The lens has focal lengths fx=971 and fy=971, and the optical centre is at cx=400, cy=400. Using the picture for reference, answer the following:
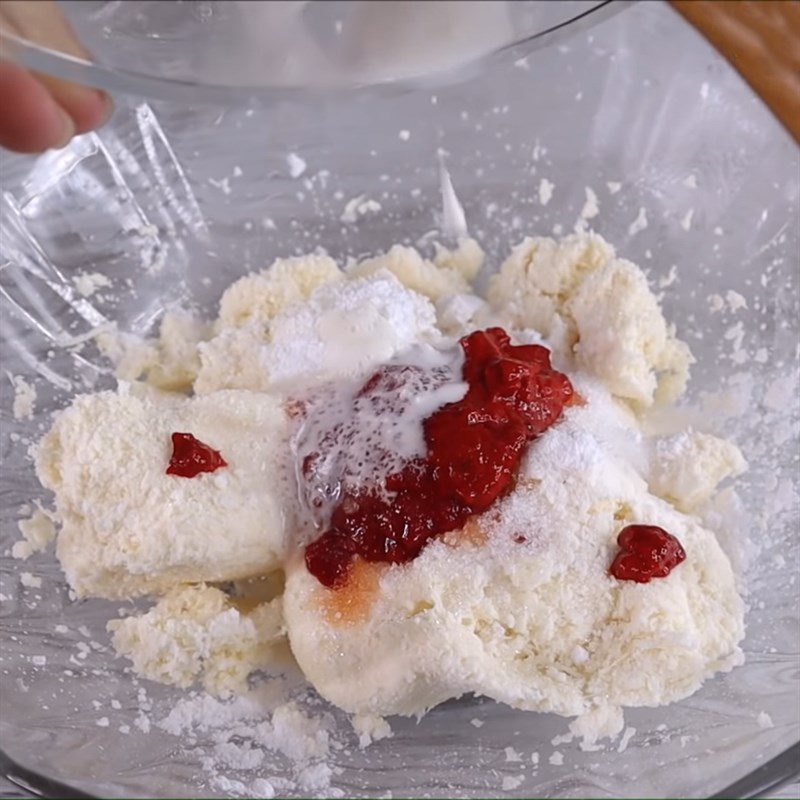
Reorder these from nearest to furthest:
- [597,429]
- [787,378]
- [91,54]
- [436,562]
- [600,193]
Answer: [91,54] → [436,562] → [597,429] → [787,378] → [600,193]

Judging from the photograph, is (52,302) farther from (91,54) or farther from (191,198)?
(91,54)

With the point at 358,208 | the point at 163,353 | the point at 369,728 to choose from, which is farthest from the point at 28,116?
the point at 369,728

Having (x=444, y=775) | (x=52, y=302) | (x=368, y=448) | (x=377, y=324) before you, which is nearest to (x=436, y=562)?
(x=368, y=448)

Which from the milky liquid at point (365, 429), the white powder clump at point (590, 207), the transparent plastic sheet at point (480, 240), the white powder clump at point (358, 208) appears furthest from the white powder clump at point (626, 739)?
the white powder clump at point (358, 208)

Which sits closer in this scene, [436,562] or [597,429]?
[436,562]

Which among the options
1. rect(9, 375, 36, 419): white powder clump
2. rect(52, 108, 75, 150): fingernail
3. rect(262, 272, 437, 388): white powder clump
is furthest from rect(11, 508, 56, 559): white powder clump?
rect(52, 108, 75, 150): fingernail
